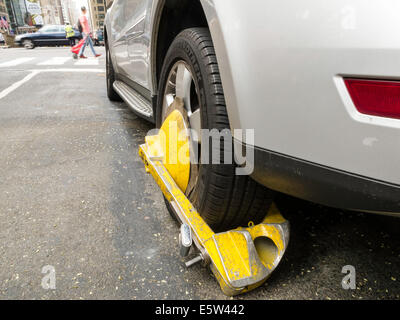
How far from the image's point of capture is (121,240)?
1.41 metres

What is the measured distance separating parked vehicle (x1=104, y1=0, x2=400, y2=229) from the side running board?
1.10 m

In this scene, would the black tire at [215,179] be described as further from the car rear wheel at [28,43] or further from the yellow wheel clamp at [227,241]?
the car rear wheel at [28,43]

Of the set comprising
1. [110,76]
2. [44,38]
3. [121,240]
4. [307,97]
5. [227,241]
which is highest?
[307,97]

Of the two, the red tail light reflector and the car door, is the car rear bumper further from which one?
the car door

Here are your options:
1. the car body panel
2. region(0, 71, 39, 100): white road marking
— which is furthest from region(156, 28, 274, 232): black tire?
region(0, 71, 39, 100): white road marking

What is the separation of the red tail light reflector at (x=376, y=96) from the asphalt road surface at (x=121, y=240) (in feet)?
2.55

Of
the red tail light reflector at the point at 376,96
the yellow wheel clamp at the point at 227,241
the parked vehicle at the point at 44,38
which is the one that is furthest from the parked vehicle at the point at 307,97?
the parked vehicle at the point at 44,38

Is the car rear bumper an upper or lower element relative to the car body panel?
lower

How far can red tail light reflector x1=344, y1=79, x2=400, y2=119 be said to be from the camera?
66cm

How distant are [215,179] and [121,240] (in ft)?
2.09

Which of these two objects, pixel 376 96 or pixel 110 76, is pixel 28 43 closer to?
pixel 110 76

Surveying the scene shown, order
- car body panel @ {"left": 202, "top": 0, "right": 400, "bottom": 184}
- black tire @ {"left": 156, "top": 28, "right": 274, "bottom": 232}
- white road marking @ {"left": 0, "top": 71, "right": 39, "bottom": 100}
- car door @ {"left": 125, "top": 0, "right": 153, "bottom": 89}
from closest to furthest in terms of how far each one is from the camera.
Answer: car body panel @ {"left": 202, "top": 0, "right": 400, "bottom": 184}, black tire @ {"left": 156, "top": 28, "right": 274, "bottom": 232}, car door @ {"left": 125, "top": 0, "right": 153, "bottom": 89}, white road marking @ {"left": 0, "top": 71, "right": 39, "bottom": 100}

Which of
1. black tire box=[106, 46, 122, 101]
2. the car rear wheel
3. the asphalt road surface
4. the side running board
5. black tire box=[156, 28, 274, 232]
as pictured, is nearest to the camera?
black tire box=[156, 28, 274, 232]

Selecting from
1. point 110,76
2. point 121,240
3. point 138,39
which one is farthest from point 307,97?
point 110,76
